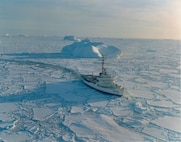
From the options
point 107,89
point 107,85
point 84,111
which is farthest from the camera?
point 107,85

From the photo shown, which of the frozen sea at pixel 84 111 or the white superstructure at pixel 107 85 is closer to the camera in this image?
the frozen sea at pixel 84 111

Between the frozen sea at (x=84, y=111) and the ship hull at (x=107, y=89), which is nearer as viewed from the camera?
the frozen sea at (x=84, y=111)

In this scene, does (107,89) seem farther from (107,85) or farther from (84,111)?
(84,111)

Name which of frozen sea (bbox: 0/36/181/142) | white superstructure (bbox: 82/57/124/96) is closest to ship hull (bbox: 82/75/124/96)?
white superstructure (bbox: 82/57/124/96)

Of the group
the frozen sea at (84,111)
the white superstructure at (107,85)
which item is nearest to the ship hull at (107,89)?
the white superstructure at (107,85)

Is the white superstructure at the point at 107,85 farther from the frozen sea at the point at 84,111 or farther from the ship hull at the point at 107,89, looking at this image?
the frozen sea at the point at 84,111

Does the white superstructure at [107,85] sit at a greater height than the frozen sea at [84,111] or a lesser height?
greater

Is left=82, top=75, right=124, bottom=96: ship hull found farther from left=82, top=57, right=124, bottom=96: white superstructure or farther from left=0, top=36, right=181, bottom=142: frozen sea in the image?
left=0, top=36, right=181, bottom=142: frozen sea

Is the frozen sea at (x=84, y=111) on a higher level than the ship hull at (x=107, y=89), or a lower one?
lower

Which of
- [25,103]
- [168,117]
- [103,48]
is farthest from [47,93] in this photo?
[103,48]

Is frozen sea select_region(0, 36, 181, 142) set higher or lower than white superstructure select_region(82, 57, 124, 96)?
lower

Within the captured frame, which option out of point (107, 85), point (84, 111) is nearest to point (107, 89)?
point (107, 85)
